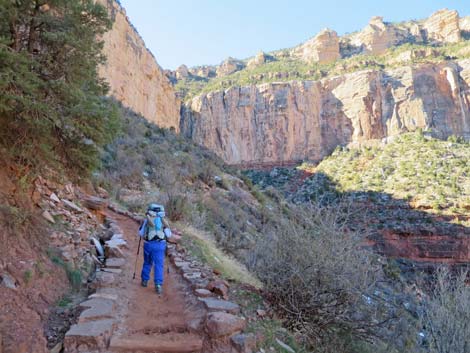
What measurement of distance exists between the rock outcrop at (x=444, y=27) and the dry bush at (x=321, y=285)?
7161cm

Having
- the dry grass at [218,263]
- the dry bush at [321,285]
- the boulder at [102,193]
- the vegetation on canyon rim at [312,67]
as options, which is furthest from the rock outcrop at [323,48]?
the dry bush at [321,285]

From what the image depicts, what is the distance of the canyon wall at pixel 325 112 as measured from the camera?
46.9 metres

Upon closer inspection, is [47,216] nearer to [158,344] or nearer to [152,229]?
[152,229]

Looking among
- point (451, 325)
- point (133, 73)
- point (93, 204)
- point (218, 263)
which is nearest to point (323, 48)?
point (133, 73)

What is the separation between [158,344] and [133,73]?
1399 inches

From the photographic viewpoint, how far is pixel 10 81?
12.8 ft

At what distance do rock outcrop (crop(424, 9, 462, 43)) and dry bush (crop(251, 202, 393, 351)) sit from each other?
7161 centimetres

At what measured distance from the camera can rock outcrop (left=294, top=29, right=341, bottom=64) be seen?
2672 inches

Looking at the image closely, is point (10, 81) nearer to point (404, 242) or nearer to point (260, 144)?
point (404, 242)

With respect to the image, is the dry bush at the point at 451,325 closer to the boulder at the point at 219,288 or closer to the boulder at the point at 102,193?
the boulder at the point at 219,288

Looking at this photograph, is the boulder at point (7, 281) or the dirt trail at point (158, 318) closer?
→ the dirt trail at point (158, 318)

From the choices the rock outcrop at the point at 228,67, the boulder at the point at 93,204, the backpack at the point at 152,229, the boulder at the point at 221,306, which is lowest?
the boulder at the point at 221,306

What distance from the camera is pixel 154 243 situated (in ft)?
16.3

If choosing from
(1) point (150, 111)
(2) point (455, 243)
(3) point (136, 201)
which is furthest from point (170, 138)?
(2) point (455, 243)
